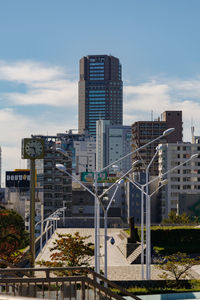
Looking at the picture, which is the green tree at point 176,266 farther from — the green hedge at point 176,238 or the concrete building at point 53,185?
the concrete building at point 53,185

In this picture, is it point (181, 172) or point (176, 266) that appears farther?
point (181, 172)

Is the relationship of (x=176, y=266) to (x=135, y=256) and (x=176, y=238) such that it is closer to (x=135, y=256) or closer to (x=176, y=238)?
(x=135, y=256)

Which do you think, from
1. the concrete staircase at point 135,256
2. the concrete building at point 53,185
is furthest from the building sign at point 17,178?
the concrete staircase at point 135,256

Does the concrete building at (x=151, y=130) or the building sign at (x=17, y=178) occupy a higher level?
the concrete building at (x=151, y=130)

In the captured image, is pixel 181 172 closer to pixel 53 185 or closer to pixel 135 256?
pixel 53 185

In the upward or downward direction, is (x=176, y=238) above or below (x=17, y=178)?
below

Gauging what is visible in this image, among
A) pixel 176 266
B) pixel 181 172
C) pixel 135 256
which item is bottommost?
pixel 135 256

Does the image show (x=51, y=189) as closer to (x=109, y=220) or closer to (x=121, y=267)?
(x=109, y=220)

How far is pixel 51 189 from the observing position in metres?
121

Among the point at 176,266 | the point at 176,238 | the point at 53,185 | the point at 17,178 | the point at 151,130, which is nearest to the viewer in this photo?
the point at 176,266

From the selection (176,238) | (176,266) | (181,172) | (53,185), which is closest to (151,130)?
(181,172)

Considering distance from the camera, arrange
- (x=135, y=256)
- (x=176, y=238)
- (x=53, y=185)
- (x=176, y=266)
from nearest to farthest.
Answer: (x=176, y=266) → (x=135, y=256) → (x=176, y=238) → (x=53, y=185)

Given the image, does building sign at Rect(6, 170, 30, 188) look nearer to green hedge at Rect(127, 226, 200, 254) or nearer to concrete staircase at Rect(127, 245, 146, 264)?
green hedge at Rect(127, 226, 200, 254)

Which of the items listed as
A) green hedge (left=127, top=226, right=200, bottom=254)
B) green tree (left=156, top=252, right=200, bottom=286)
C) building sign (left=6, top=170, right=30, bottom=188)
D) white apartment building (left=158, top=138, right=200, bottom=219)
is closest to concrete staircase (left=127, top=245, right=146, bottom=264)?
green hedge (left=127, top=226, right=200, bottom=254)
